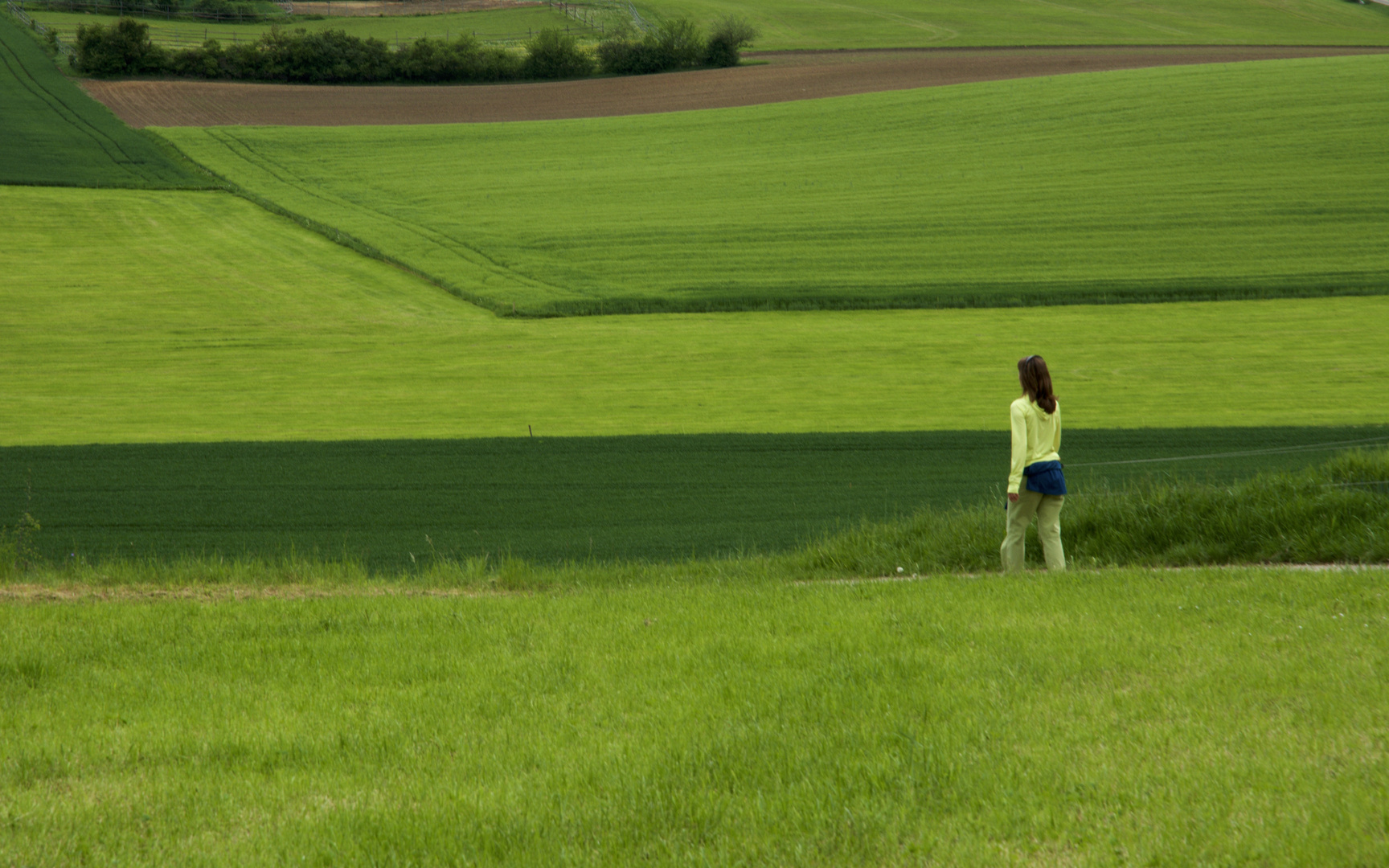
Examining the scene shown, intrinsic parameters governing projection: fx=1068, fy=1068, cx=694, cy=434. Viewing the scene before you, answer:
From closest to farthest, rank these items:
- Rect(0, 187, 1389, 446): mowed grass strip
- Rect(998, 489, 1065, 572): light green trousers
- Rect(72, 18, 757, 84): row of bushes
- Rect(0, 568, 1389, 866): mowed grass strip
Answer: Rect(0, 568, 1389, 866): mowed grass strip, Rect(998, 489, 1065, 572): light green trousers, Rect(0, 187, 1389, 446): mowed grass strip, Rect(72, 18, 757, 84): row of bushes

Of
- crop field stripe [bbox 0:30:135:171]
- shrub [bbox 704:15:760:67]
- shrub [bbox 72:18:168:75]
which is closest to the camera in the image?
crop field stripe [bbox 0:30:135:171]

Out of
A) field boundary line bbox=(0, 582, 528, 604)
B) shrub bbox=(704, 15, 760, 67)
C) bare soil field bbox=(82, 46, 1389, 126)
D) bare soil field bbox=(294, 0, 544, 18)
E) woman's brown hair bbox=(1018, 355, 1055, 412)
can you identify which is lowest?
field boundary line bbox=(0, 582, 528, 604)

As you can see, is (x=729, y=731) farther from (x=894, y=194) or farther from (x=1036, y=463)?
(x=894, y=194)

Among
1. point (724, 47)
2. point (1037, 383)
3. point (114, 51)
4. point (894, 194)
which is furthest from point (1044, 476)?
point (114, 51)

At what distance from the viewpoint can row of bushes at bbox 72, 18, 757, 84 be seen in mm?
63781

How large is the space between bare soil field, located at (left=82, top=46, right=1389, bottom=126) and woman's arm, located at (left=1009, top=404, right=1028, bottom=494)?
5012 centimetres

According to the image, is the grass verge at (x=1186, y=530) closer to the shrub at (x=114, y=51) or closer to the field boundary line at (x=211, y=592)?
the field boundary line at (x=211, y=592)

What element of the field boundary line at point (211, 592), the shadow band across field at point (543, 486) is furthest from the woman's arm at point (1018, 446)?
Result: the field boundary line at point (211, 592)

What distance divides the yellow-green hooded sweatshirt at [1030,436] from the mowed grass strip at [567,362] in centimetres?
985

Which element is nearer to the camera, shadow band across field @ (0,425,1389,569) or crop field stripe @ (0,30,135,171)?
shadow band across field @ (0,425,1389,569)

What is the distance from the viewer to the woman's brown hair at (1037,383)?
8.86 metres

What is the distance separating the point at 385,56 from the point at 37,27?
2712cm

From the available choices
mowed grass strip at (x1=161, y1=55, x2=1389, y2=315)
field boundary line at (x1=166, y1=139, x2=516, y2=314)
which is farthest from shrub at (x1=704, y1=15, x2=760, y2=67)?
field boundary line at (x1=166, y1=139, x2=516, y2=314)

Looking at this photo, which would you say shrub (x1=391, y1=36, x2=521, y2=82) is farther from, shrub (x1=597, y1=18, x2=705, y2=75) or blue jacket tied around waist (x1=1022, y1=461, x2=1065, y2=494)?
blue jacket tied around waist (x1=1022, y1=461, x2=1065, y2=494)
